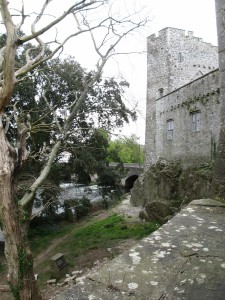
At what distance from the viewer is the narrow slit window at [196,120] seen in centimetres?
1522

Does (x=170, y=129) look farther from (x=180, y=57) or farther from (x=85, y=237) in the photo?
(x=180, y=57)

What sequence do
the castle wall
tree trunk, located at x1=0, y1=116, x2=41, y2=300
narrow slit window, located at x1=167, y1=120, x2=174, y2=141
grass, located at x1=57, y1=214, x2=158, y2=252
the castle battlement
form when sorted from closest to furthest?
1. tree trunk, located at x1=0, y1=116, x2=41, y2=300
2. grass, located at x1=57, y1=214, x2=158, y2=252
3. the castle wall
4. narrow slit window, located at x1=167, y1=120, x2=174, y2=141
5. the castle battlement

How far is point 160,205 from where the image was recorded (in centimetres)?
1383

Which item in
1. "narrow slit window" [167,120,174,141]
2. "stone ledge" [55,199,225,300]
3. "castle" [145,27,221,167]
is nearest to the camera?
"stone ledge" [55,199,225,300]

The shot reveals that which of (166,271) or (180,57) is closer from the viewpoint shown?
(166,271)

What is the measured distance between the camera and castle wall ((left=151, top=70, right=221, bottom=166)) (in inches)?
554

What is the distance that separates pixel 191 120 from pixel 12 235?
12547mm

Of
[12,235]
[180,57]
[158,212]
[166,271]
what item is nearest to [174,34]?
[180,57]

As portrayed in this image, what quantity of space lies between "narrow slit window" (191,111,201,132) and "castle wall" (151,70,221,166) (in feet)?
0.36

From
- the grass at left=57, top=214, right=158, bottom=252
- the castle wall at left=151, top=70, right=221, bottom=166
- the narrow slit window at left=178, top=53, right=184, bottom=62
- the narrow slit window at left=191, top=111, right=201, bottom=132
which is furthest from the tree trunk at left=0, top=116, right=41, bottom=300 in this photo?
the narrow slit window at left=178, top=53, right=184, bottom=62

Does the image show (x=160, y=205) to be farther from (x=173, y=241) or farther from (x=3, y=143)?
(x=173, y=241)

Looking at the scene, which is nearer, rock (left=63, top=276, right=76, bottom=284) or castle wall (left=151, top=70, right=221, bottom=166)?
rock (left=63, top=276, right=76, bottom=284)

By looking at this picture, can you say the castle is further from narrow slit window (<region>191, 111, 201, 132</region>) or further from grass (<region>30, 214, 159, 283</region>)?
grass (<region>30, 214, 159, 283</region>)

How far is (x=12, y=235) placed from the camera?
18.6ft
